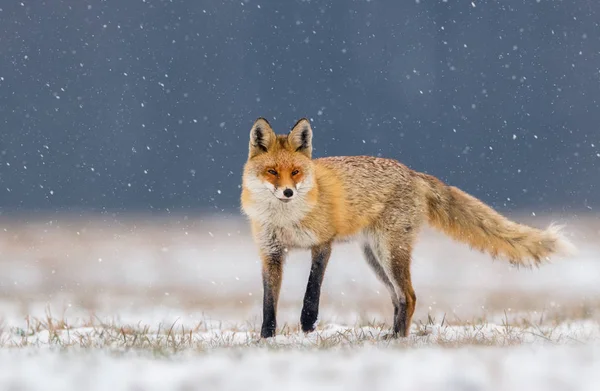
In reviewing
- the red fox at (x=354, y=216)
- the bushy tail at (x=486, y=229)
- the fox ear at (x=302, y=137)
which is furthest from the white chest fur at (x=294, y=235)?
the bushy tail at (x=486, y=229)

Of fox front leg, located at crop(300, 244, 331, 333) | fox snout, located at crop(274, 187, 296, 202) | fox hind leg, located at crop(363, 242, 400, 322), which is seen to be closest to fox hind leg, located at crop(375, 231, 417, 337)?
fox hind leg, located at crop(363, 242, 400, 322)

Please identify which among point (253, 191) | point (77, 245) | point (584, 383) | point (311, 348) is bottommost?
point (77, 245)

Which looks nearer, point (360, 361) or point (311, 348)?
point (360, 361)

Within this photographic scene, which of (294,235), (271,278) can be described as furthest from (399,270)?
(271,278)

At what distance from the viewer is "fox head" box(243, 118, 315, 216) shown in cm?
612

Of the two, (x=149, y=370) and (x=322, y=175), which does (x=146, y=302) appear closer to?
(x=322, y=175)

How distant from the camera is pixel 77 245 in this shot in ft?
60.4

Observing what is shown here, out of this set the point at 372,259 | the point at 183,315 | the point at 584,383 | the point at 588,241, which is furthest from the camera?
the point at 588,241

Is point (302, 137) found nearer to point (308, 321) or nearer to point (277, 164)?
point (277, 164)

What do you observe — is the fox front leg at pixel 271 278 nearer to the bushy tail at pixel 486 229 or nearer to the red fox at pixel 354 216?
the red fox at pixel 354 216

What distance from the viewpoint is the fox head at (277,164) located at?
20.1 feet

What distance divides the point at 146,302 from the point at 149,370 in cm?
706

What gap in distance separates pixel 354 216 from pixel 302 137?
93cm

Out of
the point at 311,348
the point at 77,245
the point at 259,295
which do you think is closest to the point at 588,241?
the point at 259,295
